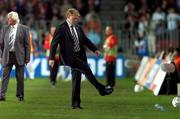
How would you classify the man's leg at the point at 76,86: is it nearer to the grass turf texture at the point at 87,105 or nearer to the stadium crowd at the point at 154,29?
the grass turf texture at the point at 87,105

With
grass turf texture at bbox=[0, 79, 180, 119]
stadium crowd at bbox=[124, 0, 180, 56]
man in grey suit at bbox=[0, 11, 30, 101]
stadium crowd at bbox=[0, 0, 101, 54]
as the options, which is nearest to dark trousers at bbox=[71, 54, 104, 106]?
grass turf texture at bbox=[0, 79, 180, 119]

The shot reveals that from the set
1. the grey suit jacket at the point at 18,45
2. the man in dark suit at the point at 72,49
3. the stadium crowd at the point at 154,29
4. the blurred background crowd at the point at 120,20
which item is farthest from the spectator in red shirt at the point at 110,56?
the man in dark suit at the point at 72,49

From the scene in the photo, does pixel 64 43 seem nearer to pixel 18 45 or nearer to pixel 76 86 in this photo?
pixel 76 86

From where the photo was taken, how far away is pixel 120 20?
42531mm

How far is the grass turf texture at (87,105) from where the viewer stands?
18484mm

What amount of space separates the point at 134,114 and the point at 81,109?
1.77 metres

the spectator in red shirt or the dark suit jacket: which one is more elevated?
the dark suit jacket

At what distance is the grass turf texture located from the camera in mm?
18484

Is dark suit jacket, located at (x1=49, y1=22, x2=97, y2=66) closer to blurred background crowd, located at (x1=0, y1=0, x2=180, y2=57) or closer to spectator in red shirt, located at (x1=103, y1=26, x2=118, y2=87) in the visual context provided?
spectator in red shirt, located at (x1=103, y1=26, x2=118, y2=87)

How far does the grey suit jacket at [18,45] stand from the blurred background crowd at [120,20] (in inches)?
579

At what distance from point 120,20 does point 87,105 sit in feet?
70.6

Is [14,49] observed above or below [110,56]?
above

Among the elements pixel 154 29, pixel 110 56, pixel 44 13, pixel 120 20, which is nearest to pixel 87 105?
pixel 110 56

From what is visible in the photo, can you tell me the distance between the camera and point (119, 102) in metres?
22.6
